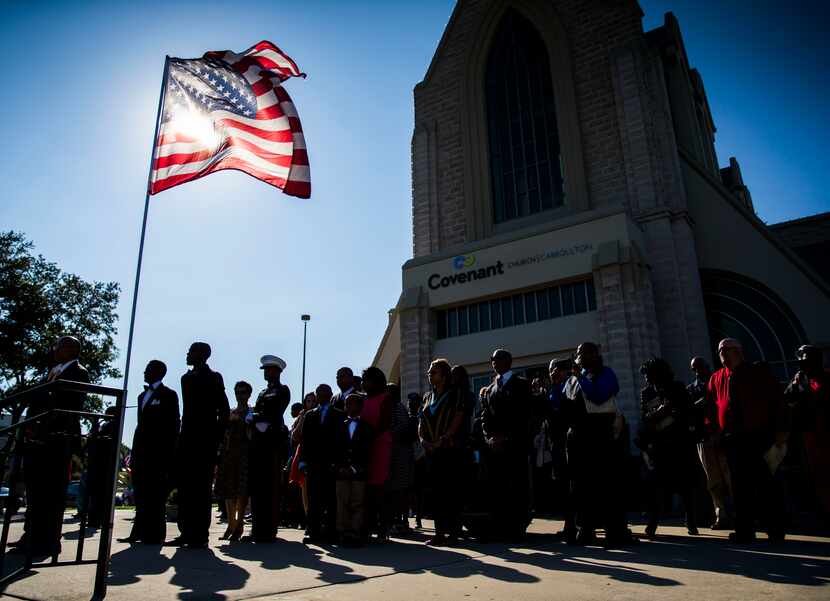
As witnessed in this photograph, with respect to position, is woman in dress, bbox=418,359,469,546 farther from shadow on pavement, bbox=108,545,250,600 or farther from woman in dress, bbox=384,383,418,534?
shadow on pavement, bbox=108,545,250,600

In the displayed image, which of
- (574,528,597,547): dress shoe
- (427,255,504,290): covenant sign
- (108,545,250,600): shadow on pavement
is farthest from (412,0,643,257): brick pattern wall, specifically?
(108,545,250,600): shadow on pavement

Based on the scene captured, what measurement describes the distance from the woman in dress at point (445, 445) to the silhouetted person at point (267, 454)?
1.61m

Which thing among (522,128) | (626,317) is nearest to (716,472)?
(626,317)

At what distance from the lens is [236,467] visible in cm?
655

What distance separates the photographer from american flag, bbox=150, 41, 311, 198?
6.64 m

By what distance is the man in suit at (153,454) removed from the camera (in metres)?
5.66

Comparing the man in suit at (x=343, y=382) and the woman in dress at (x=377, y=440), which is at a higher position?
the man in suit at (x=343, y=382)

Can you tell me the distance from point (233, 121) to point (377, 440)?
4534 mm

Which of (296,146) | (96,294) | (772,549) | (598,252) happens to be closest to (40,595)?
(772,549)

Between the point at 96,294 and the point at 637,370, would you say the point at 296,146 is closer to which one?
the point at 637,370

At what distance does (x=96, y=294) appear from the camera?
28.4 meters

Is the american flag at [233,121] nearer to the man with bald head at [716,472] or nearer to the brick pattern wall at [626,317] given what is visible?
the man with bald head at [716,472]

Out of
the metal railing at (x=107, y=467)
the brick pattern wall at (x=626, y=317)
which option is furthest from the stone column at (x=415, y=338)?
the metal railing at (x=107, y=467)

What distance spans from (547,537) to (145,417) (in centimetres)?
446
